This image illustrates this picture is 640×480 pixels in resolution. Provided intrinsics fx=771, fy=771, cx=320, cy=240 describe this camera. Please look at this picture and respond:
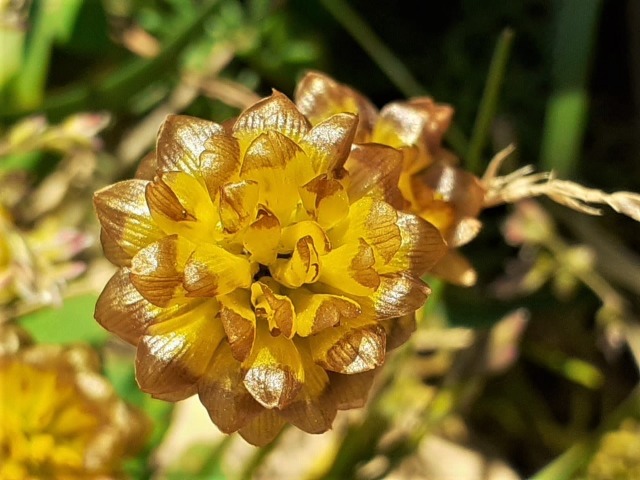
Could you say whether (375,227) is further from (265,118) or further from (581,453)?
(581,453)

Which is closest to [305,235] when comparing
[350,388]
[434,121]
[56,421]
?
[350,388]

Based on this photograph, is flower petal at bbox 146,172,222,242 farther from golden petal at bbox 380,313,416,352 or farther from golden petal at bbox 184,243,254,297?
golden petal at bbox 380,313,416,352

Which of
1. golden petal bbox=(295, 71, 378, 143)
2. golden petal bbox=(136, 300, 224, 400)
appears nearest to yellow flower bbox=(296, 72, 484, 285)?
golden petal bbox=(295, 71, 378, 143)

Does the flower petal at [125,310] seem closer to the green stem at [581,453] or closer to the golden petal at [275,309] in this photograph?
the golden petal at [275,309]

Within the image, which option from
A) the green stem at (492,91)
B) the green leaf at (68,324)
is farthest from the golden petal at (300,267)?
the green leaf at (68,324)

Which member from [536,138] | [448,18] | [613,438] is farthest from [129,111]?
[613,438]

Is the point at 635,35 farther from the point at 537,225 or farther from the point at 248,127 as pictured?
the point at 248,127
